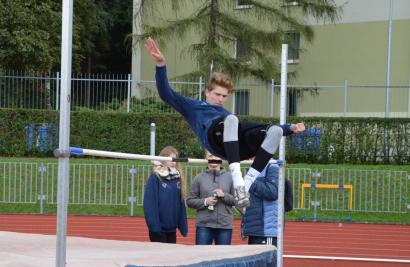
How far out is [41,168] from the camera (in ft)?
43.1

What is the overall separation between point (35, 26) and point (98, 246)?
65.1ft

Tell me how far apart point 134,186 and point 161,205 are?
22.4 ft

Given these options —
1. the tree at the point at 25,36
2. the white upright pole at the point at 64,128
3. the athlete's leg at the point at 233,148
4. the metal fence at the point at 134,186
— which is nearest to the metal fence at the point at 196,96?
the tree at the point at 25,36

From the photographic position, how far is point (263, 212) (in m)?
6.41

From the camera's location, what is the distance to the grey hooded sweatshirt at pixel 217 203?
6910 millimetres

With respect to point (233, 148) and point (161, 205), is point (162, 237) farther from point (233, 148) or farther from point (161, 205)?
point (233, 148)

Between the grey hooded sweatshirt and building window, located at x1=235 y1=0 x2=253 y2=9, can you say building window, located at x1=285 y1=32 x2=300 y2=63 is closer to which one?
building window, located at x1=235 y1=0 x2=253 y2=9

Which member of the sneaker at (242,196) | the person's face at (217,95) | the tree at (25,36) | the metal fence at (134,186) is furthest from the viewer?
the tree at (25,36)

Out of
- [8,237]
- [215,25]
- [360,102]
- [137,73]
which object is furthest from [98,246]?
[137,73]

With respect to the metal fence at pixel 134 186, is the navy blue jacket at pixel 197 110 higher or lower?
higher

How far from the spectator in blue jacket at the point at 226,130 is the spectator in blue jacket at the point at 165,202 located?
50.4 inches

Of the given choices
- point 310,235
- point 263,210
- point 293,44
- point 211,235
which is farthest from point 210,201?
point 293,44

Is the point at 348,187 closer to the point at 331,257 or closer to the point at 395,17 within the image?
the point at 331,257

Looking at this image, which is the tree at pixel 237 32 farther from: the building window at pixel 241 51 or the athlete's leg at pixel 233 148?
the athlete's leg at pixel 233 148
